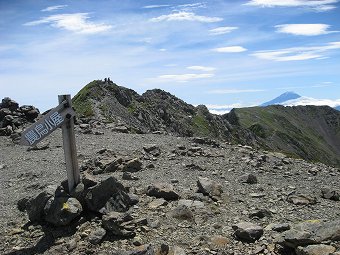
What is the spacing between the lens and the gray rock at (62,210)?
1302cm

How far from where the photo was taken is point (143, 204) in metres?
14.7

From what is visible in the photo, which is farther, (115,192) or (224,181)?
(224,181)

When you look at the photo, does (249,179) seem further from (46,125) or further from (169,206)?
(46,125)

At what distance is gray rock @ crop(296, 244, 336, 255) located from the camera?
10166mm

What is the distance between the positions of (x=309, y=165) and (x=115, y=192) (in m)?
19.3

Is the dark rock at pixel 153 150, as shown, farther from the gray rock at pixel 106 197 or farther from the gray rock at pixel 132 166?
the gray rock at pixel 106 197

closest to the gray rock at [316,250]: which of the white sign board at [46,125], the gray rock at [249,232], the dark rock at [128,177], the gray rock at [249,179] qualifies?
the gray rock at [249,232]

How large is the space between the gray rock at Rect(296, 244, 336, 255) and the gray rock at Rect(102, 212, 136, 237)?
5272 millimetres

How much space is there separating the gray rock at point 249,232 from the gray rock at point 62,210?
18.4 feet

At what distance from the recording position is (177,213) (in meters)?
13.7

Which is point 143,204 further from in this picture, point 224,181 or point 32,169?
point 32,169

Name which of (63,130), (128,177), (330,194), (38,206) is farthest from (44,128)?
(330,194)

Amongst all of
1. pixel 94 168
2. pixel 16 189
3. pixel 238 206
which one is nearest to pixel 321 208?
pixel 238 206

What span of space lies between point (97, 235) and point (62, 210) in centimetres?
179
